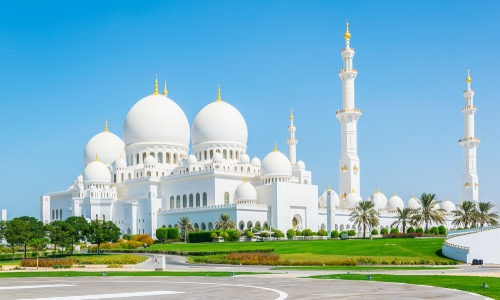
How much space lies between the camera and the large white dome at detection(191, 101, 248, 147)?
84.3 m

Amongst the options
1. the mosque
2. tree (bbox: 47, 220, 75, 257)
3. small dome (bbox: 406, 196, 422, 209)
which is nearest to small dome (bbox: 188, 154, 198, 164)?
the mosque

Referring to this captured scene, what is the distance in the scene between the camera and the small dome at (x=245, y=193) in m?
73.5

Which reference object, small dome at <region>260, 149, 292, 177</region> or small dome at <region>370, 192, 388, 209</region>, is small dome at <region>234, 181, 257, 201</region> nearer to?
small dome at <region>260, 149, 292, 177</region>

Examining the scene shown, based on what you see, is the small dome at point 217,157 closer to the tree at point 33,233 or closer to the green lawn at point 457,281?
the tree at point 33,233

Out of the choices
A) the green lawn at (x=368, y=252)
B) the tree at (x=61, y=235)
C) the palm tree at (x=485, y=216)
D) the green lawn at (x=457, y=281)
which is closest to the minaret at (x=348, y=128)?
the palm tree at (x=485, y=216)

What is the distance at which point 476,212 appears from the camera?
73500 mm

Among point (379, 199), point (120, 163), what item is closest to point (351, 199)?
point (379, 199)

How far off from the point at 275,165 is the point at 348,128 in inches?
400

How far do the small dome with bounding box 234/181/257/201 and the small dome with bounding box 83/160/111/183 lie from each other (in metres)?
20.7

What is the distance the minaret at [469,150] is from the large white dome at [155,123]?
126ft

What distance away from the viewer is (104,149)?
95000 millimetres

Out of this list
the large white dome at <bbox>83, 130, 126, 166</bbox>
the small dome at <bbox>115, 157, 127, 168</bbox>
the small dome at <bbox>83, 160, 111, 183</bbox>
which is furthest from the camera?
the large white dome at <bbox>83, 130, 126, 166</bbox>

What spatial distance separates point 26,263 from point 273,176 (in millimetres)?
44951

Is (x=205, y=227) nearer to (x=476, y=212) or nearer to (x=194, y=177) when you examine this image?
(x=194, y=177)
